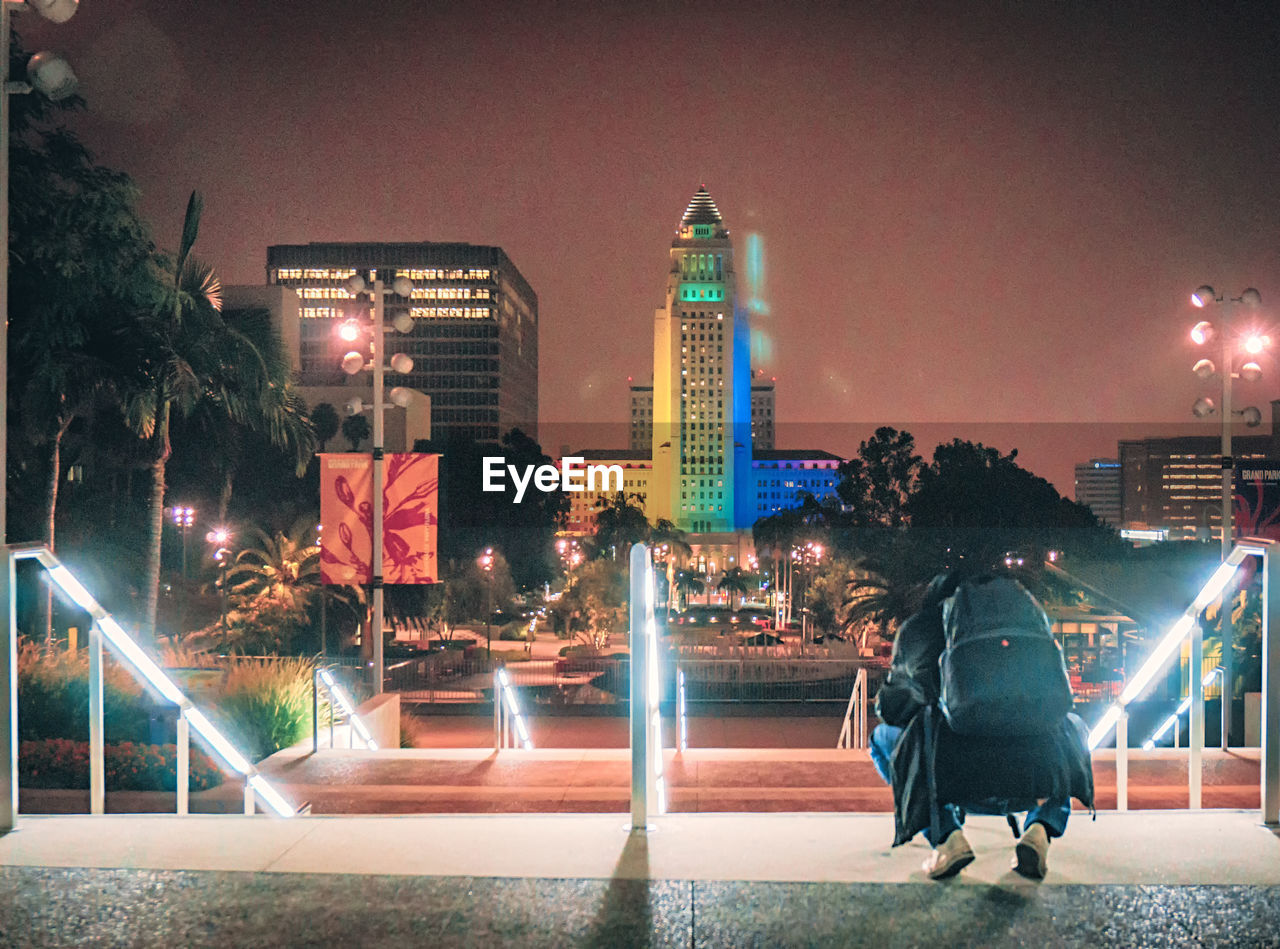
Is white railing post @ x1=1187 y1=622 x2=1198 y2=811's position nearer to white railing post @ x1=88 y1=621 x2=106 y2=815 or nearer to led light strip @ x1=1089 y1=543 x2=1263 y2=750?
led light strip @ x1=1089 y1=543 x2=1263 y2=750

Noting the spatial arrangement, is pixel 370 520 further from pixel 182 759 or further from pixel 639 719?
pixel 639 719

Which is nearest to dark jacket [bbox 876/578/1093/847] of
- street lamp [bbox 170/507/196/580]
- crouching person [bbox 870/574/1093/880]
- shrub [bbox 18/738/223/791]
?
crouching person [bbox 870/574/1093/880]

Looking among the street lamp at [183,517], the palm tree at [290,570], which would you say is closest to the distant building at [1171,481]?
the street lamp at [183,517]

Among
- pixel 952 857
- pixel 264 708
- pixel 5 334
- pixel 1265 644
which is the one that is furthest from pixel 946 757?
pixel 264 708

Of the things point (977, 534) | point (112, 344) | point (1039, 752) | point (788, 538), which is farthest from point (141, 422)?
point (788, 538)

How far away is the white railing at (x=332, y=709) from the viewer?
974 cm

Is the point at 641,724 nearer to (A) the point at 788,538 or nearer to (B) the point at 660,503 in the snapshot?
(A) the point at 788,538

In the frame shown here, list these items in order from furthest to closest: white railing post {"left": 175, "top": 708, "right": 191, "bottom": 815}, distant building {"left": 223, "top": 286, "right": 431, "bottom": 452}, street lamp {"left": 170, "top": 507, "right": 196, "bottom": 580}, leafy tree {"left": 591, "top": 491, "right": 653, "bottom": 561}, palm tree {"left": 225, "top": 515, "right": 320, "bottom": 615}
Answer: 1. leafy tree {"left": 591, "top": 491, "right": 653, "bottom": 561}
2. distant building {"left": 223, "top": 286, "right": 431, "bottom": 452}
3. street lamp {"left": 170, "top": 507, "right": 196, "bottom": 580}
4. palm tree {"left": 225, "top": 515, "right": 320, "bottom": 615}
5. white railing post {"left": 175, "top": 708, "right": 191, "bottom": 815}

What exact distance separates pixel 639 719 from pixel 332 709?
304 inches

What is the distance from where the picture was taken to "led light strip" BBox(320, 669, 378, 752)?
393 inches

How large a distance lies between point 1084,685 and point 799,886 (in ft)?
82.9

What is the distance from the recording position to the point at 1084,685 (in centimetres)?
2617

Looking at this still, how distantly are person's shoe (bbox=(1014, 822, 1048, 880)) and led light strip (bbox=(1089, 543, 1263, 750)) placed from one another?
1540 mm

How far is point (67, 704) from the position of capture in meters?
9.78
